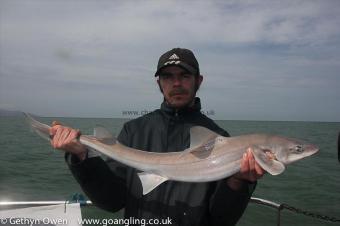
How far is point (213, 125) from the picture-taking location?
4273 mm

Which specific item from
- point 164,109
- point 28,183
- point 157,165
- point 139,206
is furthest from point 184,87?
point 28,183

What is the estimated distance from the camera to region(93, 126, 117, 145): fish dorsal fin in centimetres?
402

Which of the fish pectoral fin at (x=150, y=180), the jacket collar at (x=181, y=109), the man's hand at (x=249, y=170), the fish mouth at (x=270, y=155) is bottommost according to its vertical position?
the fish pectoral fin at (x=150, y=180)

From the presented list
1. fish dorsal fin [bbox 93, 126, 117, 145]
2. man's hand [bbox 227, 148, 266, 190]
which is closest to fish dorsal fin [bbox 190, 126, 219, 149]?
man's hand [bbox 227, 148, 266, 190]

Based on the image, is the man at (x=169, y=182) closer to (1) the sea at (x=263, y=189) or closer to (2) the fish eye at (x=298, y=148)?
(2) the fish eye at (x=298, y=148)

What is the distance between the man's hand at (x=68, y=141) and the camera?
3.86 m

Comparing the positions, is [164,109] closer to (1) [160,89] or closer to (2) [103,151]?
(1) [160,89]

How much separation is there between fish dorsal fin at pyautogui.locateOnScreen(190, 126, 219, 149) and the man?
36 cm

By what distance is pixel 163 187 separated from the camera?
3918 millimetres

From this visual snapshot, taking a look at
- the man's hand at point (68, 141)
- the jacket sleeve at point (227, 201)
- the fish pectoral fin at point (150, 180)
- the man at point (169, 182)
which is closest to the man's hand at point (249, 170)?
the man at point (169, 182)

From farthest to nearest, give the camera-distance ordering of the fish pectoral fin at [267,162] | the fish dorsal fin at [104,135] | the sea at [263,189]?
the sea at [263,189] → the fish dorsal fin at [104,135] → the fish pectoral fin at [267,162]

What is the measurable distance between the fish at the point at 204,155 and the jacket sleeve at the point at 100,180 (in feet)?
0.63

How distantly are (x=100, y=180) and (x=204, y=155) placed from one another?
47.8 inches

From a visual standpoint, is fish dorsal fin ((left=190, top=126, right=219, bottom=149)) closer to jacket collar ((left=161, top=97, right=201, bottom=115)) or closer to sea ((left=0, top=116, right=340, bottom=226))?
jacket collar ((left=161, top=97, right=201, bottom=115))
